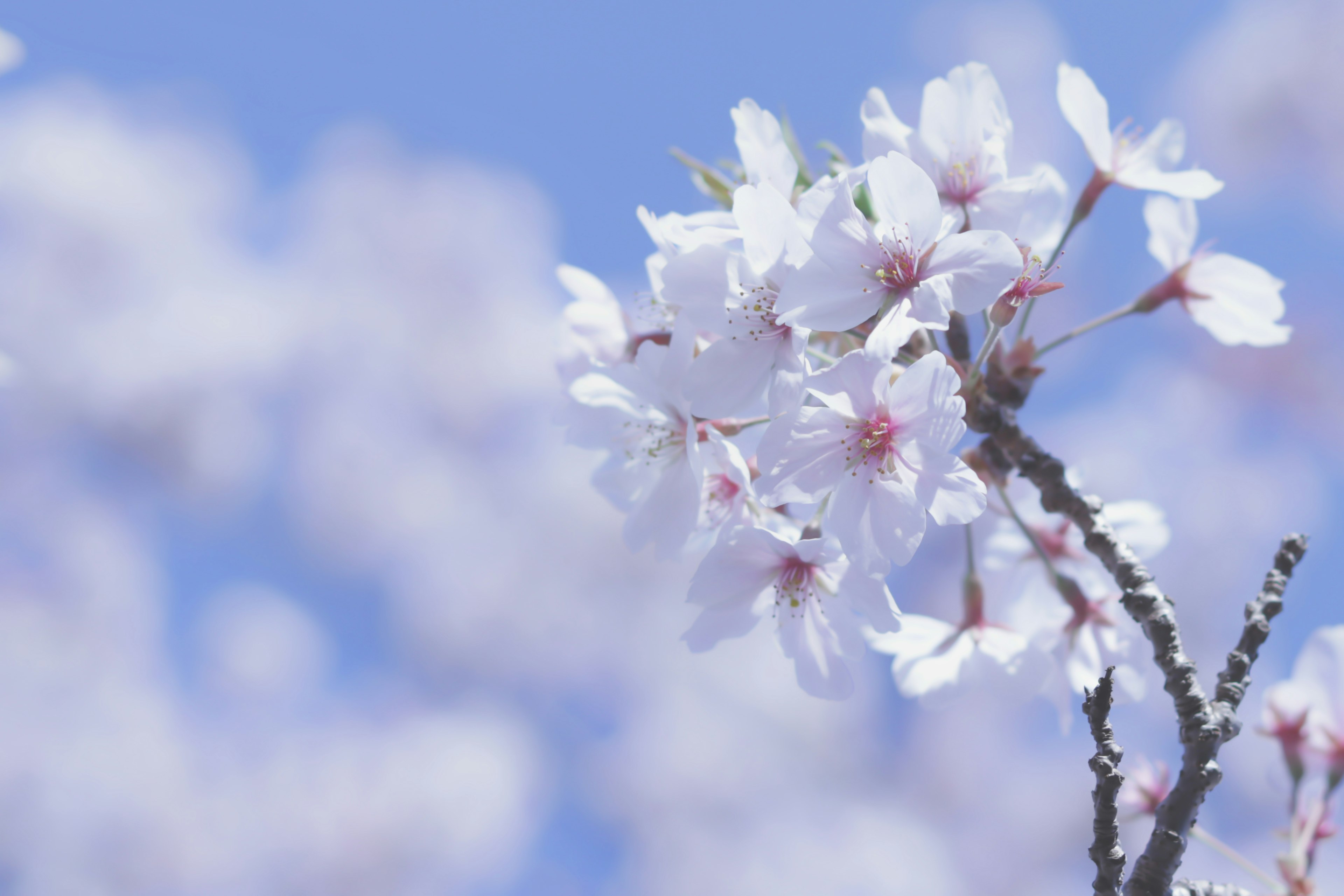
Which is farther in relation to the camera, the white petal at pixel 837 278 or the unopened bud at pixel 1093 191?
the unopened bud at pixel 1093 191

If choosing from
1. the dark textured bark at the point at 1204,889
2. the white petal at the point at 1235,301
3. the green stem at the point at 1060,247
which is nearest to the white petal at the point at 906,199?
→ the green stem at the point at 1060,247

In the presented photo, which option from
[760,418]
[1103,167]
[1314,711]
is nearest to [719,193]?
[760,418]

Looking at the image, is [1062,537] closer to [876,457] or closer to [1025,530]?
[1025,530]

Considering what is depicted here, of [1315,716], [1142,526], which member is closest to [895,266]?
[1142,526]

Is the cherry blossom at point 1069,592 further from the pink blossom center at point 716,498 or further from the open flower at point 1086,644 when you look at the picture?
the pink blossom center at point 716,498

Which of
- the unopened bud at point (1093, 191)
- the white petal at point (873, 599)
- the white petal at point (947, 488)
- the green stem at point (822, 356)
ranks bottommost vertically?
the white petal at point (873, 599)
